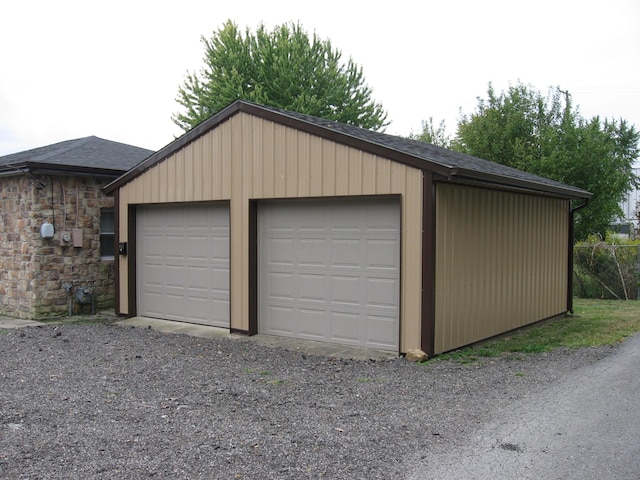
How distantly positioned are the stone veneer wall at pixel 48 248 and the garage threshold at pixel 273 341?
1472 millimetres

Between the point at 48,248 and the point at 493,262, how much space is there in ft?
25.8

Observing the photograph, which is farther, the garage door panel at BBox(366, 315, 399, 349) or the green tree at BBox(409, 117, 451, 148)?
the green tree at BBox(409, 117, 451, 148)

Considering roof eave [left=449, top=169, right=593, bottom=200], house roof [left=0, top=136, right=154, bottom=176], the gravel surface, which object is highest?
house roof [left=0, top=136, right=154, bottom=176]

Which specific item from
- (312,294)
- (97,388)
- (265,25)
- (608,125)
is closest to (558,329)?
(312,294)

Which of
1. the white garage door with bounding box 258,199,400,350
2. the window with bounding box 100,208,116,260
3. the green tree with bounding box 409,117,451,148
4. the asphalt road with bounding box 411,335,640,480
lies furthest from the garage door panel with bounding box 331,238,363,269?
the green tree with bounding box 409,117,451,148

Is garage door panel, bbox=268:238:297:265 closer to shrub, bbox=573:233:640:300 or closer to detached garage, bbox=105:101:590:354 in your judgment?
detached garage, bbox=105:101:590:354

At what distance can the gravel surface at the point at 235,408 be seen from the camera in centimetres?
413

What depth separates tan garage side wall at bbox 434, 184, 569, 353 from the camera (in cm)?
770

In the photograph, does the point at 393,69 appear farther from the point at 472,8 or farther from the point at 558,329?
the point at 558,329

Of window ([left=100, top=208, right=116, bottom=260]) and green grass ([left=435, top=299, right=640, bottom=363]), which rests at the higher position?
window ([left=100, top=208, right=116, bottom=260])

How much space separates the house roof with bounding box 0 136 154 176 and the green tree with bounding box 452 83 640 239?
12.5 meters

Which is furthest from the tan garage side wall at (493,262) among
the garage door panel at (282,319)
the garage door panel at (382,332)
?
the garage door panel at (282,319)

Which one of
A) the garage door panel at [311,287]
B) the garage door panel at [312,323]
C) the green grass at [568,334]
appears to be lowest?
the green grass at [568,334]

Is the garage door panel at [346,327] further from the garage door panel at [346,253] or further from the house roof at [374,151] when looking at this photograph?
the house roof at [374,151]
